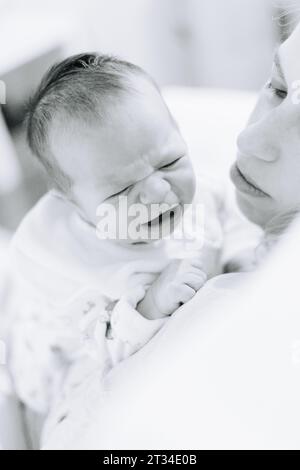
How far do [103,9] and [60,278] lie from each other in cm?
87

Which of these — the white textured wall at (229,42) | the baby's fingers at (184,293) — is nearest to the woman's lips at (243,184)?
the baby's fingers at (184,293)

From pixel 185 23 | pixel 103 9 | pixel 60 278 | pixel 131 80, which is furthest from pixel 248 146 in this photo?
pixel 103 9

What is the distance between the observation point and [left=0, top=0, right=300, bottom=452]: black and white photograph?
36 cm

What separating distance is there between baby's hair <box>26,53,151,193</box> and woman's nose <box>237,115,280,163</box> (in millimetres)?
93

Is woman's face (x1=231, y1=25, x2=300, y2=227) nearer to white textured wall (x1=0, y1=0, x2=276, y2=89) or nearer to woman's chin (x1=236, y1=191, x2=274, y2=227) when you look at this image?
woman's chin (x1=236, y1=191, x2=274, y2=227)

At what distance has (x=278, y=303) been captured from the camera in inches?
14.4

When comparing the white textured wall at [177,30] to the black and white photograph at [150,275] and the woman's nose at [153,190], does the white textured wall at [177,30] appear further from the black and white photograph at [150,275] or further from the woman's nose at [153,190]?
the woman's nose at [153,190]

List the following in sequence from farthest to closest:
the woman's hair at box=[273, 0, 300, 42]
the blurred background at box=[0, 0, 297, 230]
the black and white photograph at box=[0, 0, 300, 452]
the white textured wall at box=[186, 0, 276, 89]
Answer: the white textured wall at box=[186, 0, 276, 89] → the blurred background at box=[0, 0, 297, 230] → the woman's hair at box=[273, 0, 300, 42] → the black and white photograph at box=[0, 0, 300, 452]

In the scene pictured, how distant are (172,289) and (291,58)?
0.19 m

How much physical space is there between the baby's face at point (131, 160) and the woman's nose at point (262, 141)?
5 centimetres

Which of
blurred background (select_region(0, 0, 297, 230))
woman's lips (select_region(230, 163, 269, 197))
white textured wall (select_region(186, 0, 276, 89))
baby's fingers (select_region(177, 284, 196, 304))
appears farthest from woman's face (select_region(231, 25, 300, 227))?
white textured wall (select_region(186, 0, 276, 89))

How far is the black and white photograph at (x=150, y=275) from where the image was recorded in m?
0.36

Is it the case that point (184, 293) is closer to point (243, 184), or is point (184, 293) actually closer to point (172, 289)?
point (172, 289)
